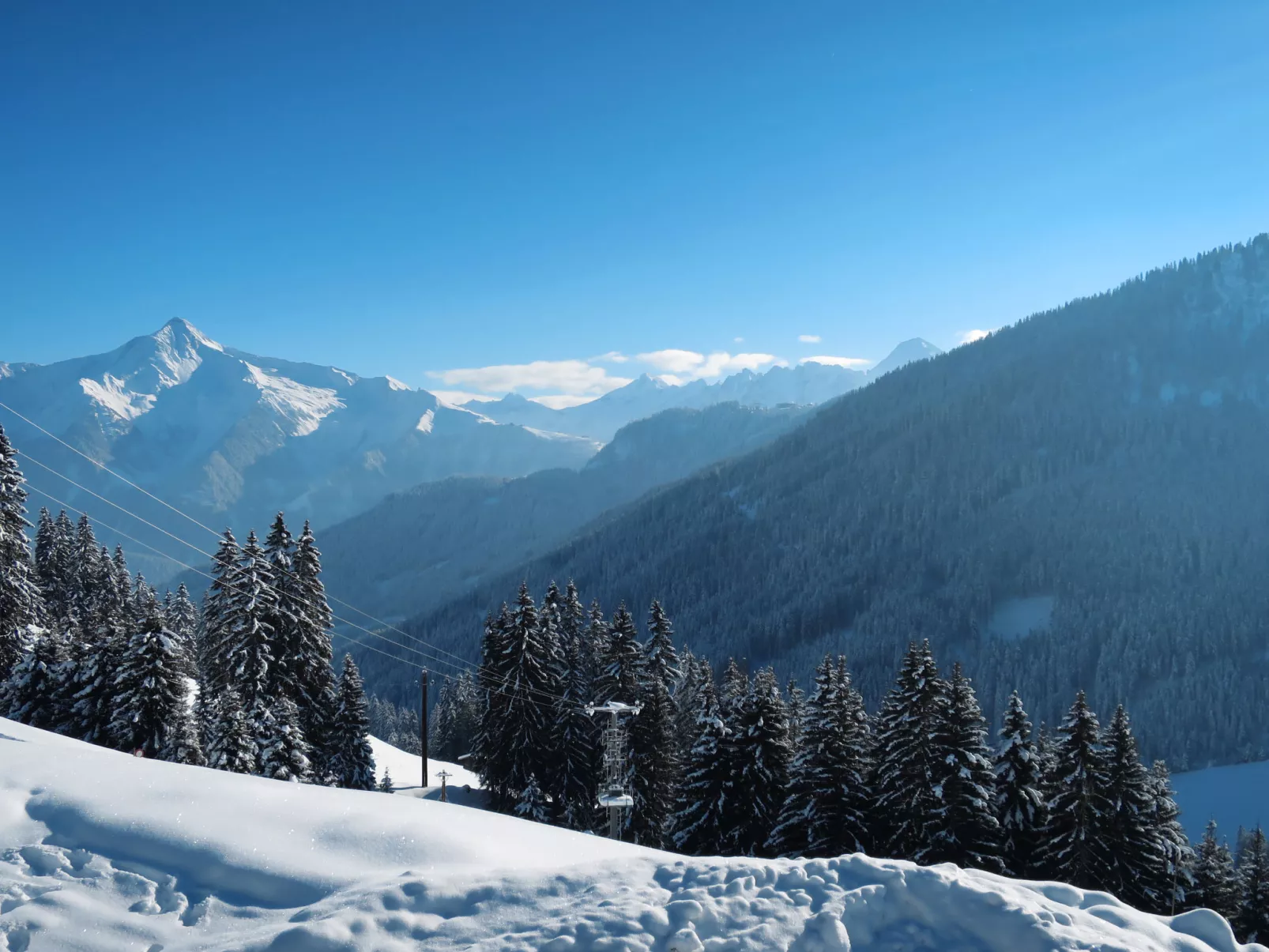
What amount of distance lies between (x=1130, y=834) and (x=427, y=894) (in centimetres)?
2654

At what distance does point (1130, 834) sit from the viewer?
88.8ft

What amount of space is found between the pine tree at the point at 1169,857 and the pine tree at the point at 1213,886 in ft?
2.38

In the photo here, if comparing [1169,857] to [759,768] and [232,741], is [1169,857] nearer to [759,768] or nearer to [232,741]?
[759,768]

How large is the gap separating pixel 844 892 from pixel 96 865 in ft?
30.9

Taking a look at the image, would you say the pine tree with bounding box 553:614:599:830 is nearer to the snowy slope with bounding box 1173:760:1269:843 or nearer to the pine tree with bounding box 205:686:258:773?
the pine tree with bounding box 205:686:258:773

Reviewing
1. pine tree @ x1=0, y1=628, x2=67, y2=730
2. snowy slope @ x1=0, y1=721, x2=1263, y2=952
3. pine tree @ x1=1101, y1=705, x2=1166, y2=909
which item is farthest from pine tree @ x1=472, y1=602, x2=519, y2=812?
snowy slope @ x1=0, y1=721, x2=1263, y2=952

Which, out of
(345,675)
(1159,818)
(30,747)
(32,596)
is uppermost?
(32,596)

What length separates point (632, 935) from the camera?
8.95 metres

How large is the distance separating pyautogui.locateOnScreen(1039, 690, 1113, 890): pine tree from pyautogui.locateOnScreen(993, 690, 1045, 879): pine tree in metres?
0.56

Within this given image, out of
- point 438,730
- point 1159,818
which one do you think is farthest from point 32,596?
point 438,730

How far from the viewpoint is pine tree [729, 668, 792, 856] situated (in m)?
31.8

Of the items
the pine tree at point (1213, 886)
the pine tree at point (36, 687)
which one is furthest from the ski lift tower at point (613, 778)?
the pine tree at point (36, 687)

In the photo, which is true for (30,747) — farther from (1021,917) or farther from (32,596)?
(32,596)

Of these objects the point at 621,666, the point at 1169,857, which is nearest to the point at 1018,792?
the point at 1169,857
